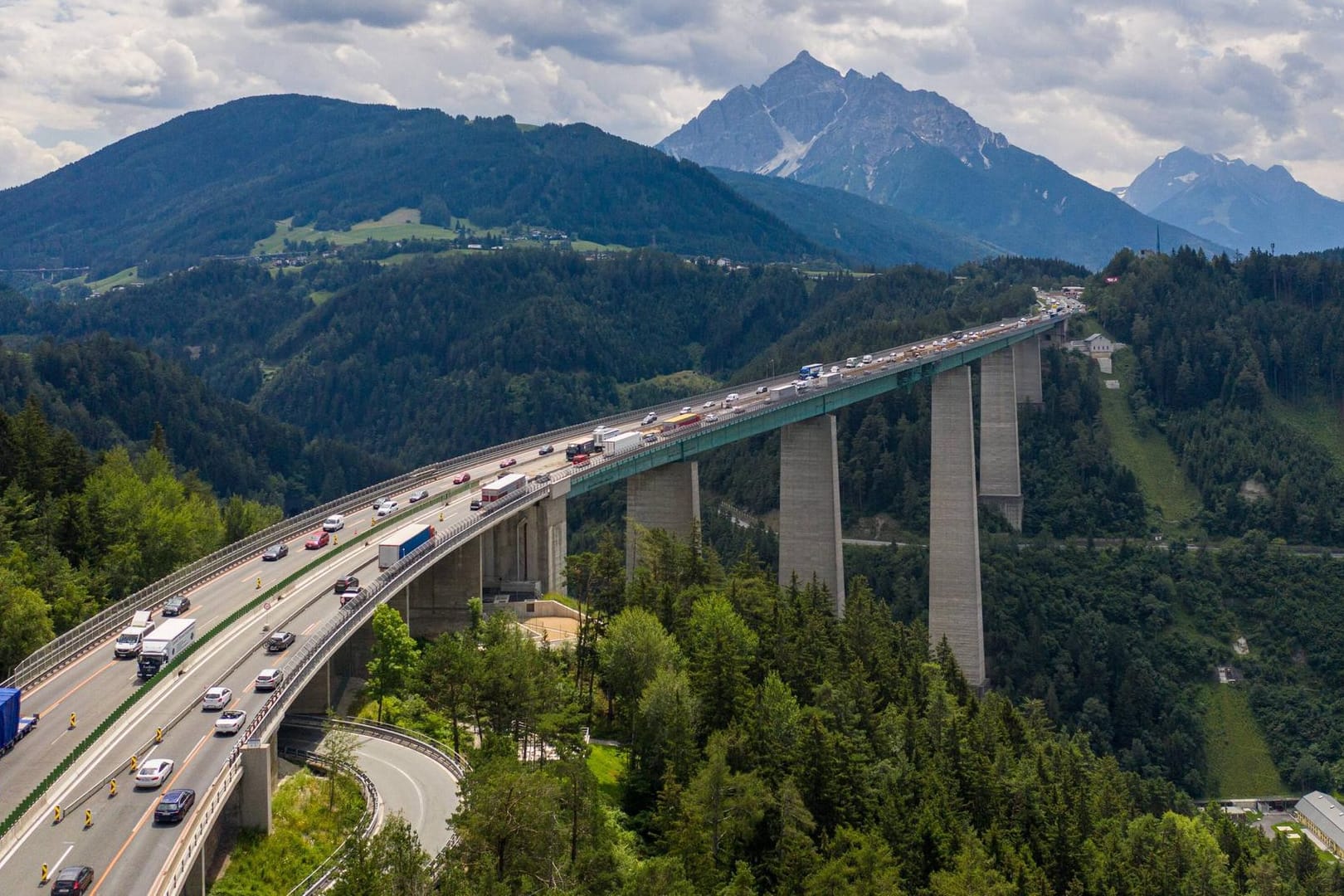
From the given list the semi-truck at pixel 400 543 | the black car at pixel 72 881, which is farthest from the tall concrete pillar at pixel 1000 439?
the black car at pixel 72 881

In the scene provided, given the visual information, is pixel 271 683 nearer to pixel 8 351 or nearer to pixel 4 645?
pixel 4 645

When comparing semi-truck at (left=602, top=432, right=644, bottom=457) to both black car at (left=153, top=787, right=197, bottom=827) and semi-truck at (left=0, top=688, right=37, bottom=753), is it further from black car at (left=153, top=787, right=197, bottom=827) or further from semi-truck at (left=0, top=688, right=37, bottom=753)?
black car at (left=153, top=787, right=197, bottom=827)

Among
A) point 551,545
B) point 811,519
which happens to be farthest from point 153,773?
point 811,519

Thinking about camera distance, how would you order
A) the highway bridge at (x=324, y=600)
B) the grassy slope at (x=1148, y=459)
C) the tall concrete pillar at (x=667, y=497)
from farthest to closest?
the grassy slope at (x=1148, y=459), the tall concrete pillar at (x=667, y=497), the highway bridge at (x=324, y=600)

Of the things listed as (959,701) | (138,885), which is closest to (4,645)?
(138,885)

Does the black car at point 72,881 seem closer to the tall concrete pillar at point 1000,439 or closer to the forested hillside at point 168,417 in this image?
the tall concrete pillar at point 1000,439

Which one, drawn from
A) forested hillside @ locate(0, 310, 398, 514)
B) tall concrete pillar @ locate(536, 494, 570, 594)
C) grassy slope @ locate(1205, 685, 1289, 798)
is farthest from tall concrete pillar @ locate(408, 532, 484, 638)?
forested hillside @ locate(0, 310, 398, 514)

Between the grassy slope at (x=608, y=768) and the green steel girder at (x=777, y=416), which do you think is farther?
the green steel girder at (x=777, y=416)
